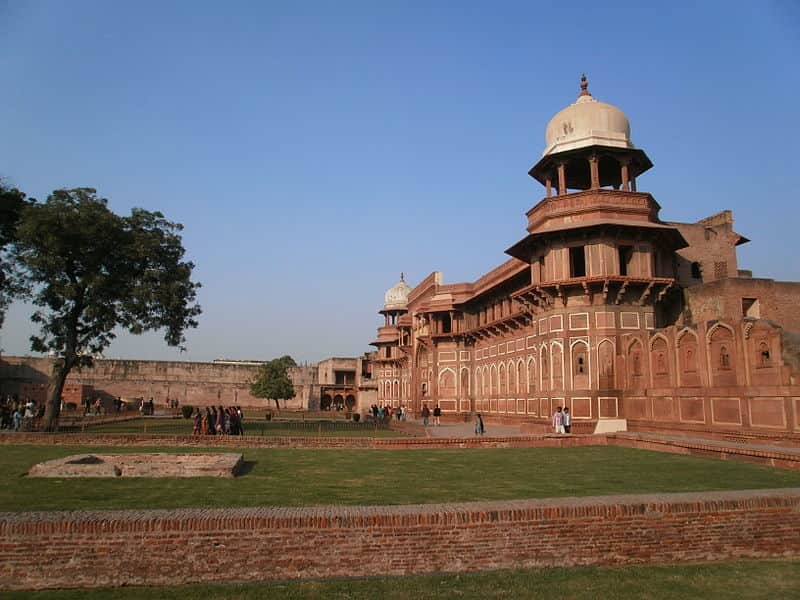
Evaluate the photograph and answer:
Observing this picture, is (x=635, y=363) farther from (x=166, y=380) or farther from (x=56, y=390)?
(x=166, y=380)

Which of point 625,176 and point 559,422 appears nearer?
point 559,422

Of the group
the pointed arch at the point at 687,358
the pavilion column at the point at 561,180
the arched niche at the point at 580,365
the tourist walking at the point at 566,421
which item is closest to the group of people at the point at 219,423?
the tourist walking at the point at 566,421

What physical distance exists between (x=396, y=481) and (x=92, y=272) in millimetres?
21027

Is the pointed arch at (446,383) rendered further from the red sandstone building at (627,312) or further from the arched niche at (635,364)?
the arched niche at (635,364)

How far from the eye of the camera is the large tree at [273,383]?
7344 cm

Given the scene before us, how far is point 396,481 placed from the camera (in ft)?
38.8

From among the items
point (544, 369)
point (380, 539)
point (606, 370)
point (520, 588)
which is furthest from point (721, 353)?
point (380, 539)

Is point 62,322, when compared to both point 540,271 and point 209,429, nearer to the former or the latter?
point 209,429

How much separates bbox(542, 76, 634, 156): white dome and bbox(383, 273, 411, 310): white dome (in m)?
35.6

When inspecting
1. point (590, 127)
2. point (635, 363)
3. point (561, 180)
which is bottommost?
point (635, 363)

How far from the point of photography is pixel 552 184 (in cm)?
2992

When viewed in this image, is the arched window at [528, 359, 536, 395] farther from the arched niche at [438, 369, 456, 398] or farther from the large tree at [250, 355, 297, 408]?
the large tree at [250, 355, 297, 408]

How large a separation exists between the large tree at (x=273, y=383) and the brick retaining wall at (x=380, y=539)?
66.9 meters

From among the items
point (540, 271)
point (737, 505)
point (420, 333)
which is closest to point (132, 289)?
point (540, 271)
